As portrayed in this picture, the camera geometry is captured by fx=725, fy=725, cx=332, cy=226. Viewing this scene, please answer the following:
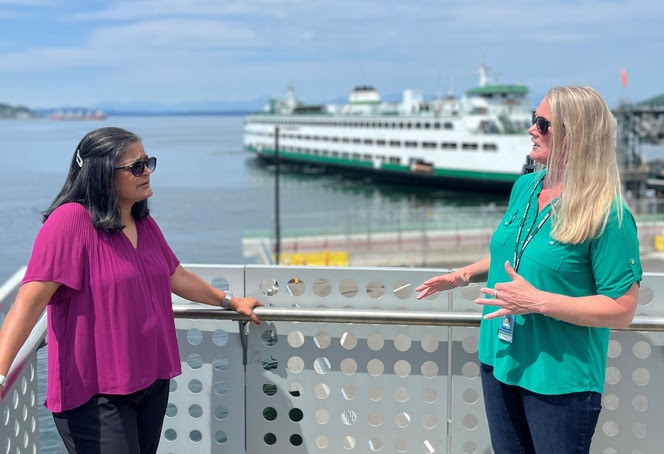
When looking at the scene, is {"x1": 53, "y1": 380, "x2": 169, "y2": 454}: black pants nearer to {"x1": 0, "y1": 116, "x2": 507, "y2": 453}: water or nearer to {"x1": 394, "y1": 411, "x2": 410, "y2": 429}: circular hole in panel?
{"x1": 394, "y1": 411, "x2": 410, "y2": 429}: circular hole in panel

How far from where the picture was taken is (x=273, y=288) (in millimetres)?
3236

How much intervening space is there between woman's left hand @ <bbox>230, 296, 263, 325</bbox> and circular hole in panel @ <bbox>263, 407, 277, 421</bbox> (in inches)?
19.3

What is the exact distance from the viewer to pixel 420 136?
64.8 metres

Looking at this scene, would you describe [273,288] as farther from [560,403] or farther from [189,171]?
[189,171]

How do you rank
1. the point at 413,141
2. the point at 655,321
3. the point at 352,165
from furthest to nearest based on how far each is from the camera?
the point at 352,165 → the point at 413,141 → the point at 655,321

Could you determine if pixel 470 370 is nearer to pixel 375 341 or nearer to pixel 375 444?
pixel 375 341

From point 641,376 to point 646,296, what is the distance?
13.6 inches

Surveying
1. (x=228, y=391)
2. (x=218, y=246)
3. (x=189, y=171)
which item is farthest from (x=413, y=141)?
(x=228, y=391)

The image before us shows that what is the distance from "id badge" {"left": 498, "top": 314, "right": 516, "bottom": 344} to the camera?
237cm

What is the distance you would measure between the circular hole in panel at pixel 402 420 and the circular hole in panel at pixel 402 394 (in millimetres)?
65

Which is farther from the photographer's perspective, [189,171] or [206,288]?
[189,171]

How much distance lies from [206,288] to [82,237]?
2.53ft

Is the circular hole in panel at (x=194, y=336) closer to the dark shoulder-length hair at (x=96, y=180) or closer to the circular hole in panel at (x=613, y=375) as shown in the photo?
the dark shoulder-length hair at (x=96, y=180)

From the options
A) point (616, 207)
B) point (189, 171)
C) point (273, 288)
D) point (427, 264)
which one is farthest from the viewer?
point (189, 171)
